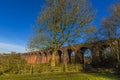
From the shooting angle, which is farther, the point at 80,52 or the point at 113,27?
the point at 80,52

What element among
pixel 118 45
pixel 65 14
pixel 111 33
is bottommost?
pixel 118 45

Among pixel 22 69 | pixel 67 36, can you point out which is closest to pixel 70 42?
pixel 67 36

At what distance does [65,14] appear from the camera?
2652 cm

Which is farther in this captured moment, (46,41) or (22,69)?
(46,41)

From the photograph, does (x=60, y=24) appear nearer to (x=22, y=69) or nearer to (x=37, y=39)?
(x=37, y=39)

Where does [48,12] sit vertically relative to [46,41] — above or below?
above

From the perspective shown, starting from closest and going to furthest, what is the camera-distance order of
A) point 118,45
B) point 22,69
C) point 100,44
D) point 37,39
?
point 22,69
point 37,39
point 118,45
point 100,44

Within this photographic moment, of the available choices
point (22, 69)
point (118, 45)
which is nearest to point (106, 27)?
point (118, 45)

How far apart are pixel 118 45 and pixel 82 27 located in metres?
7.01

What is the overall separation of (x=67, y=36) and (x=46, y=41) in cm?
317

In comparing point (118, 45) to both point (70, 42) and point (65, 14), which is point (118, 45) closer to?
point (70, 42)

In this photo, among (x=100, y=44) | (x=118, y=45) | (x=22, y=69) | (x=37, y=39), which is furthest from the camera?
(x=100, y=44)

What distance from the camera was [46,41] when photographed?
2602cm

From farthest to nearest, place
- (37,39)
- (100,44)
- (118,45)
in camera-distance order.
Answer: (100,44) → (118,45) → (37,39)
